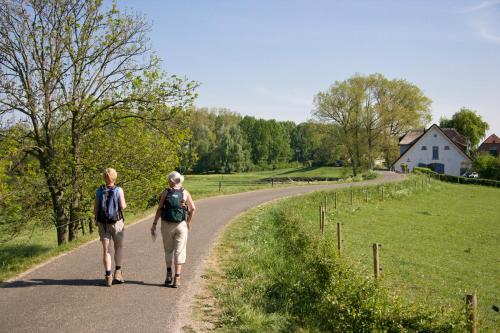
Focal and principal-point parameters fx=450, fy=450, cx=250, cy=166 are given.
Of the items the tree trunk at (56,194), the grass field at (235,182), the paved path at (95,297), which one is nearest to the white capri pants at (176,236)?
the paved path at (95,297)

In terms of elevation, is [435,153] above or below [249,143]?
below

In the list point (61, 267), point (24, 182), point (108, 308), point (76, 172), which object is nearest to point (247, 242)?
point (61, 267)

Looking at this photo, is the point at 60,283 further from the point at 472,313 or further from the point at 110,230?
the point at 472,313

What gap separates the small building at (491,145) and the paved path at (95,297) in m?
90.3

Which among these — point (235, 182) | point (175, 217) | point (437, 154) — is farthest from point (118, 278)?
point (437, 154)

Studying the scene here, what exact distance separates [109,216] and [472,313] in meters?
6.24

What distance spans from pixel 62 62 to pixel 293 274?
1271 cm

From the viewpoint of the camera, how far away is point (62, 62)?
17.4 m

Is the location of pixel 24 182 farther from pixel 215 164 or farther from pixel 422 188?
pixel 215 164

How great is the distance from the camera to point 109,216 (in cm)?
825

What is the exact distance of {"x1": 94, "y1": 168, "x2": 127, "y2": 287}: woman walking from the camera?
27.0 feet

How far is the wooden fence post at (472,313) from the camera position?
6742 millimetres

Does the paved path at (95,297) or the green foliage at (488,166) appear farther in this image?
the green foliage at (488,166)

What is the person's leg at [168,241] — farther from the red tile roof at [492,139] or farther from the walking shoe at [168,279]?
the red tile roof at [492,139]
